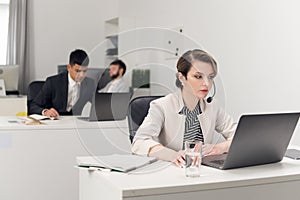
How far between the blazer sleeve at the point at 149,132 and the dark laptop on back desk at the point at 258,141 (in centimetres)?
27

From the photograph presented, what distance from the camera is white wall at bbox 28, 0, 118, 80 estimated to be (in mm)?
5500

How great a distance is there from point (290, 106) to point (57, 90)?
192cm

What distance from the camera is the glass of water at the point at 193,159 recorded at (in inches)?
57.8

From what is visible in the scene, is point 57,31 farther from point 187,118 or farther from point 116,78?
point 187,118

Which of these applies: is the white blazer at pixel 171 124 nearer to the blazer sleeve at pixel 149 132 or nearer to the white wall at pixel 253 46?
the blazer sleeve at pixel 149 132

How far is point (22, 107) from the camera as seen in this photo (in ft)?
14.4

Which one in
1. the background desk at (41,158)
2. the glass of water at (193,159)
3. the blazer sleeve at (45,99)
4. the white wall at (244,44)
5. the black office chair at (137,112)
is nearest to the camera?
the glass of water at (193,159)

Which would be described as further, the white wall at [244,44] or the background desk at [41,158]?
the background desk at [41,158]

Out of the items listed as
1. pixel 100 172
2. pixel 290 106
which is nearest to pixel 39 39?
pixel 290 106

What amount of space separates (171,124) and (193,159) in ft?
1.63

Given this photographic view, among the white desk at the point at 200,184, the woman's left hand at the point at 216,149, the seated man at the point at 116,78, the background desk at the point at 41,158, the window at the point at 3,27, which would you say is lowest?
the background desk at the point at 41,158

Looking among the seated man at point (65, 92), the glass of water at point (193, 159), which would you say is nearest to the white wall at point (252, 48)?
the glass of water at point (193, 159)

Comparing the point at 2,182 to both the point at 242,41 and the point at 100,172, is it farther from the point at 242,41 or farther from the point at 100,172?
the point at 242,41

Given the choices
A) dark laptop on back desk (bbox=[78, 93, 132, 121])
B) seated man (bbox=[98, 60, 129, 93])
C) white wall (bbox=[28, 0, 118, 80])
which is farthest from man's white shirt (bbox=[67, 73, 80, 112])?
white wall (bbox=[28, 0, 118, 80])
